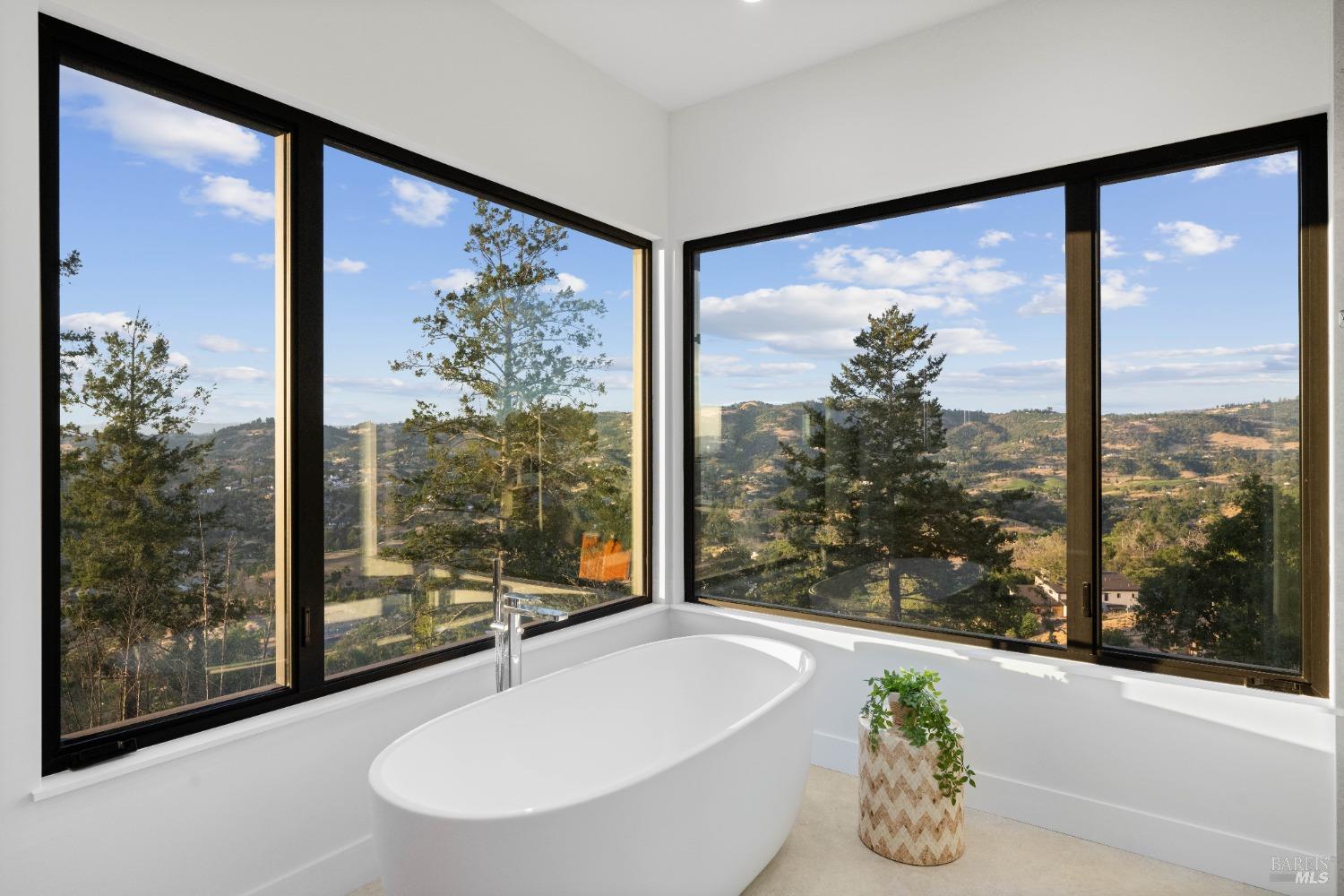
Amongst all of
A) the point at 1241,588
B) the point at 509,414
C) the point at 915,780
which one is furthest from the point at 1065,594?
the point at 509,414

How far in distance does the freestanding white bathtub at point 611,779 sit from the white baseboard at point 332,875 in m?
0.45

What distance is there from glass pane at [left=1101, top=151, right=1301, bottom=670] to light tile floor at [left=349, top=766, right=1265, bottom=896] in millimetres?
705

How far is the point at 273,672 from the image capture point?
86.8 inches

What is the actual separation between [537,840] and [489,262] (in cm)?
209

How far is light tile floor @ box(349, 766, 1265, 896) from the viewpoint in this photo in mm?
2277

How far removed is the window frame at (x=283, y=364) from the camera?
1739 millimetres

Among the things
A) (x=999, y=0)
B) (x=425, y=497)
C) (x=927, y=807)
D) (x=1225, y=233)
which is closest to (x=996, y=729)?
(x=927, y=807)

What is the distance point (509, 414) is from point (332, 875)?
64.9 inches

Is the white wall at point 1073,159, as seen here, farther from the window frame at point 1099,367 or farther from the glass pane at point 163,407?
the glass pane at point 163,407

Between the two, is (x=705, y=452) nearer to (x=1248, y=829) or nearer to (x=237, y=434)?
(x=237, y=434)

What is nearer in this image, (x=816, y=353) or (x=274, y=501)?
(x=274, y=501)

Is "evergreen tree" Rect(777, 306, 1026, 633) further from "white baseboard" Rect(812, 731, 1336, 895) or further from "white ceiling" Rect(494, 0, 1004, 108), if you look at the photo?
"white ceiling" Rect(494, 0, 1004, 108)

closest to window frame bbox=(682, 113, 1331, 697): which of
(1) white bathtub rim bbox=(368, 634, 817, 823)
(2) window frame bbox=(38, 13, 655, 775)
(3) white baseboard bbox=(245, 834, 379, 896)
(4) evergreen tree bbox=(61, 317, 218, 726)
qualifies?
(1) white bathtub rim bbox=(368, 634, 817, 823)

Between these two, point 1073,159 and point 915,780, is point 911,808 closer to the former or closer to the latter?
point 915,780
